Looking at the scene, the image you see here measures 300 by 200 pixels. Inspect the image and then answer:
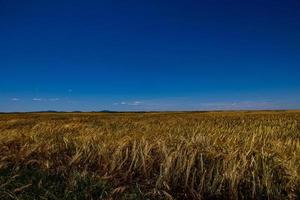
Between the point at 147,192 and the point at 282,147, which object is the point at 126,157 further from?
the point at 282,147

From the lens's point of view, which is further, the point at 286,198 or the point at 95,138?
the point at 95,138

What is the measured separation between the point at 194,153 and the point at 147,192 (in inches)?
36.7

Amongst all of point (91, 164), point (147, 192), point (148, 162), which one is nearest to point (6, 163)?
point (91, 164)

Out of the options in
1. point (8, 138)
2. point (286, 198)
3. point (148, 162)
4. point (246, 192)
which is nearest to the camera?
point (286, 198)

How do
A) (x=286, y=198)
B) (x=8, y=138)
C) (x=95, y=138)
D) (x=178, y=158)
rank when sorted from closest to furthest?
(x=286, y=198) → (x=178, y=158) → (x=95, y=138) → (x=8, y=138)

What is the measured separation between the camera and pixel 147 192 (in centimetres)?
374

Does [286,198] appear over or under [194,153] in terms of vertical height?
under

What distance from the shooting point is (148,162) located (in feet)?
15.1

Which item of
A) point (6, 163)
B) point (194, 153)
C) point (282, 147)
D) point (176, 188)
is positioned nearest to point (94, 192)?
point (176, 188)

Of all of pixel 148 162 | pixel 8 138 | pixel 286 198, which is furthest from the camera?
pixel 8 138

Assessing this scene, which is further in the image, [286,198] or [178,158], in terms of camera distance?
[178,158]

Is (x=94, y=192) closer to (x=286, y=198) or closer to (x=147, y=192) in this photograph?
(x=147, y=192)

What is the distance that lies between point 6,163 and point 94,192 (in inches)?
73.5

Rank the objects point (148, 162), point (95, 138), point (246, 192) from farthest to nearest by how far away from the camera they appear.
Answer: point (95, 138), point (148, 162), point (246, 192)
